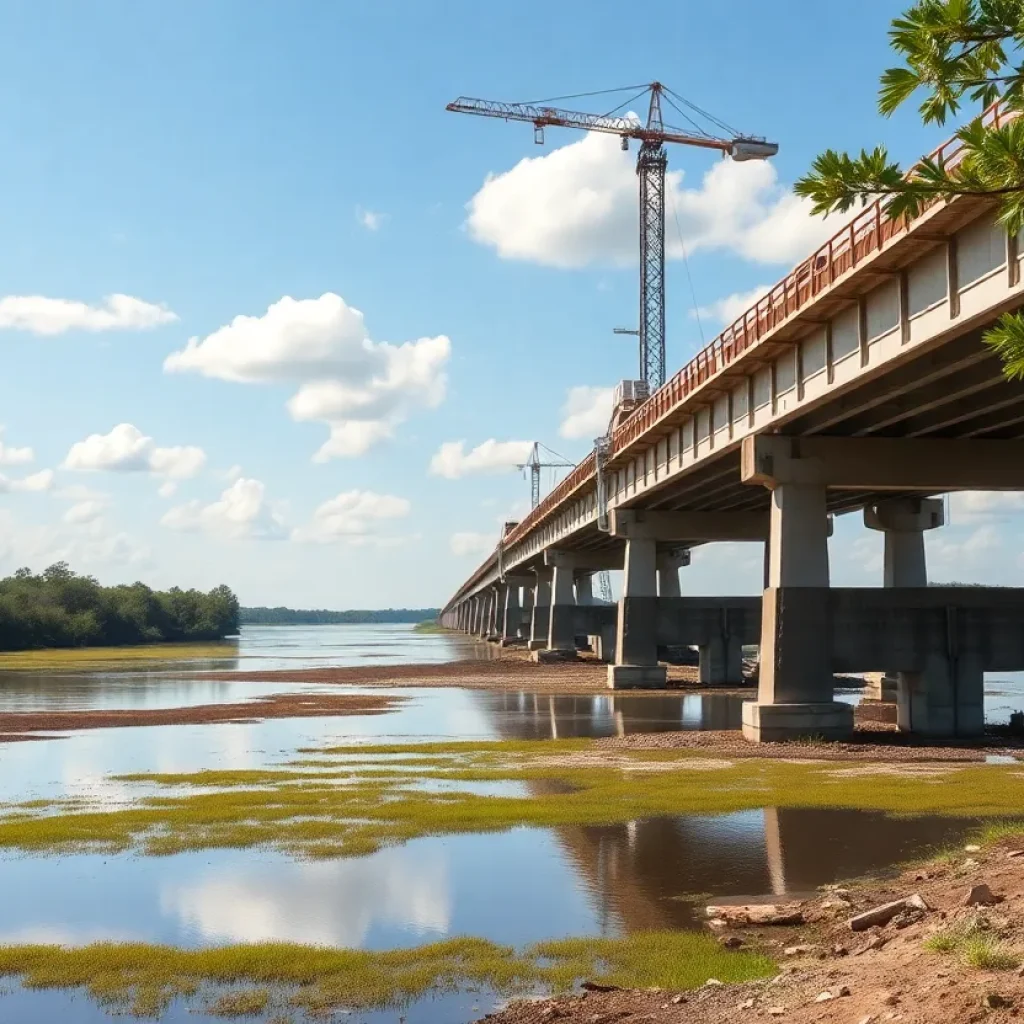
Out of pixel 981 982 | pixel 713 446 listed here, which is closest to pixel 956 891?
pixel 981 982

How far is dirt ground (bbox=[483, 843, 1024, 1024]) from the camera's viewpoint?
26.6 ft

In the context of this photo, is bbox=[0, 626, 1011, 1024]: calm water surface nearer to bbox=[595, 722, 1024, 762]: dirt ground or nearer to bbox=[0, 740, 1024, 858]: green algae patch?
bbox=[0, 740, 1024, 858]: green algae patch

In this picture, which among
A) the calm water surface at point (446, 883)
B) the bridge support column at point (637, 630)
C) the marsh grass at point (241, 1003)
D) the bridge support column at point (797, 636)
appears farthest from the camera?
the bridge support column at point (637, 630)

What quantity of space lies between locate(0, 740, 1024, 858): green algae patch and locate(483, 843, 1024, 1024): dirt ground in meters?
7.78

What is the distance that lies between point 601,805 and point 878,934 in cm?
1151

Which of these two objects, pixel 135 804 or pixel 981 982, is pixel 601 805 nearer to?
pixel 135 804

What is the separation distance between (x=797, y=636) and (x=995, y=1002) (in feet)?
89.5

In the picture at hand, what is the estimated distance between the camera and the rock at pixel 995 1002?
773 centimetres

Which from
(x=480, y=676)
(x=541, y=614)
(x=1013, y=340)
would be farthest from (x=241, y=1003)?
(x=541, y=614)

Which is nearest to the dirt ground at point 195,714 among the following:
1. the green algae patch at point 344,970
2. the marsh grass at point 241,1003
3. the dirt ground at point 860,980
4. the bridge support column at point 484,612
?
the green algae patch at point 344,970

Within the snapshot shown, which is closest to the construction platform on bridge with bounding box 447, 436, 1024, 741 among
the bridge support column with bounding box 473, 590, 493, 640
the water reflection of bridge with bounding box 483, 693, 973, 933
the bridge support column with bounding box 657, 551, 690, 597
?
the water reflection of bridge with bounding box 483, 693, 973, 933

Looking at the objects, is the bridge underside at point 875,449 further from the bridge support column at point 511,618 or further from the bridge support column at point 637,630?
the bridge support column at point 511,618

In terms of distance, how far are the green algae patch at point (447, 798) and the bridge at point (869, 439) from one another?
6969mm

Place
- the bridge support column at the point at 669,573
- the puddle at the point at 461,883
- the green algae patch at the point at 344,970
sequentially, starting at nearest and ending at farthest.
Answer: the green algae patch at the point at 344,970, the puddle at the point at 461,883, the bridge support column at the point at 669,573
